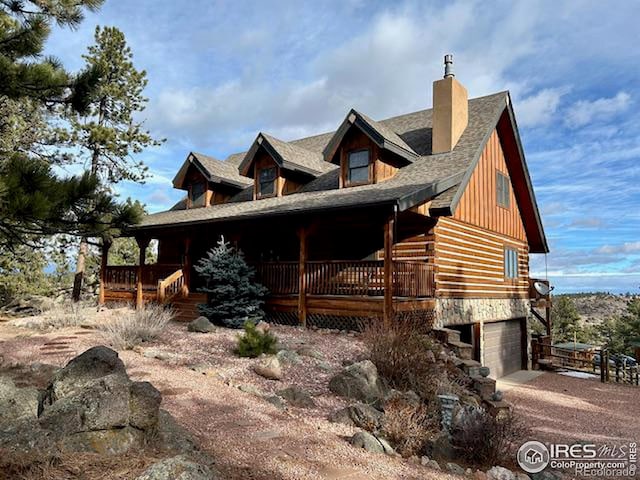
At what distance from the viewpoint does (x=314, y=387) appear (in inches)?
301

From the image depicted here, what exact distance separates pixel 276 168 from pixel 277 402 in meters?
11.9

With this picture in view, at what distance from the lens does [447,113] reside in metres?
15.9

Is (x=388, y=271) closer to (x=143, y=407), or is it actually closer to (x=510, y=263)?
(x=143, y=407)

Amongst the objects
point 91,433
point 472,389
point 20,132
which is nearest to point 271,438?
point 91,433

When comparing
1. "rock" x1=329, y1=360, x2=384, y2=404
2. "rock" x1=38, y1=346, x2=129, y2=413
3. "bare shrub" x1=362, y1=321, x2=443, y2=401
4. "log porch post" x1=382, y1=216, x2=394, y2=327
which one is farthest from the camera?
"log porch post" x1=382, y1=216, x2=394, y2=327

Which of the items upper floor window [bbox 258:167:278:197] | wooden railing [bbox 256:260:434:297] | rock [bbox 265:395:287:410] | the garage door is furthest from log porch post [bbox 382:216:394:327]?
the garage door

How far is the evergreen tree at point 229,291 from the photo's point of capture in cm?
1296

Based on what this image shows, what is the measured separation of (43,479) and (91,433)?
2.09ft

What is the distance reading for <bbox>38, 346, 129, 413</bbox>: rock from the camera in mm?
4582

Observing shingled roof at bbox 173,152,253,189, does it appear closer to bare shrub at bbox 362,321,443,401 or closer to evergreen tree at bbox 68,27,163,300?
evergreen tree at bbox 68,27,163,300

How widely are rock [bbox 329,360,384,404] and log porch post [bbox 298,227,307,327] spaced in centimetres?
573

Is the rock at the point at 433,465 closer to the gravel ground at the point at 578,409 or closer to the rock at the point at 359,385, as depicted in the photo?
the rock at the point at 359,385

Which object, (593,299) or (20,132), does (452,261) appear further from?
(593,299)

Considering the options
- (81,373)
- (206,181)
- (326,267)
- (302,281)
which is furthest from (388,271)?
(206,181)
